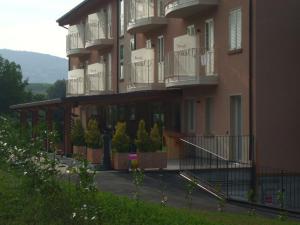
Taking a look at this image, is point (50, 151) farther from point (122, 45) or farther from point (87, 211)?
point (122, 45)

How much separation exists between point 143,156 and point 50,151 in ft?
39.2

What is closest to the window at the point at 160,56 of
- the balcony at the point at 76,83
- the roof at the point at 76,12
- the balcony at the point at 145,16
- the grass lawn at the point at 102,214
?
the balcony at the point at 145,16

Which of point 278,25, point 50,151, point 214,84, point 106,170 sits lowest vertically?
point 106,170

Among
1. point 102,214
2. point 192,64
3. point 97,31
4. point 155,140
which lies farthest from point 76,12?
point 102,214

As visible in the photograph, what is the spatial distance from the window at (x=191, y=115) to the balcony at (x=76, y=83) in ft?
53.7

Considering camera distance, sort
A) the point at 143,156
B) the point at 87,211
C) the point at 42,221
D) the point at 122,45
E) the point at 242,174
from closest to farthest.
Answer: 1. the point at 87,211
2. the point at 42,221
3. the point at 242,174
4. the point at 143,156
5. the point at 122,45

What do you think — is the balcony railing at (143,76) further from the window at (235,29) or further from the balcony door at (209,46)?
the window at (235,29)

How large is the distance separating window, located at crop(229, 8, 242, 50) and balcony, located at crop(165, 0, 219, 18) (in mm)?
1377

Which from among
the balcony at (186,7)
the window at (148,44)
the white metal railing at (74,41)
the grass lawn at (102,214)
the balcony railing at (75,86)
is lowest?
the grass lawn at (102,214)

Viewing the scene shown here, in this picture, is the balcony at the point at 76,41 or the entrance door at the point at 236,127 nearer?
the entrance door at the point at 236,127

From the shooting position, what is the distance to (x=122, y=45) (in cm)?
3831

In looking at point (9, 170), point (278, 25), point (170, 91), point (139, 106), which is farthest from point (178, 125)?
point (9, 170)

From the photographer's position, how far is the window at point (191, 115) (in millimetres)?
28356

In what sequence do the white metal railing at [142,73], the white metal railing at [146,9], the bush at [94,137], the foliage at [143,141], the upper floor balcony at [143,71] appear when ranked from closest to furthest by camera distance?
the foliage at [143,141]
the bush at [94,137]
the white metal railing at [146,9]
the upper floor balcony at [143,71]
the white metal railing at [142,73]
